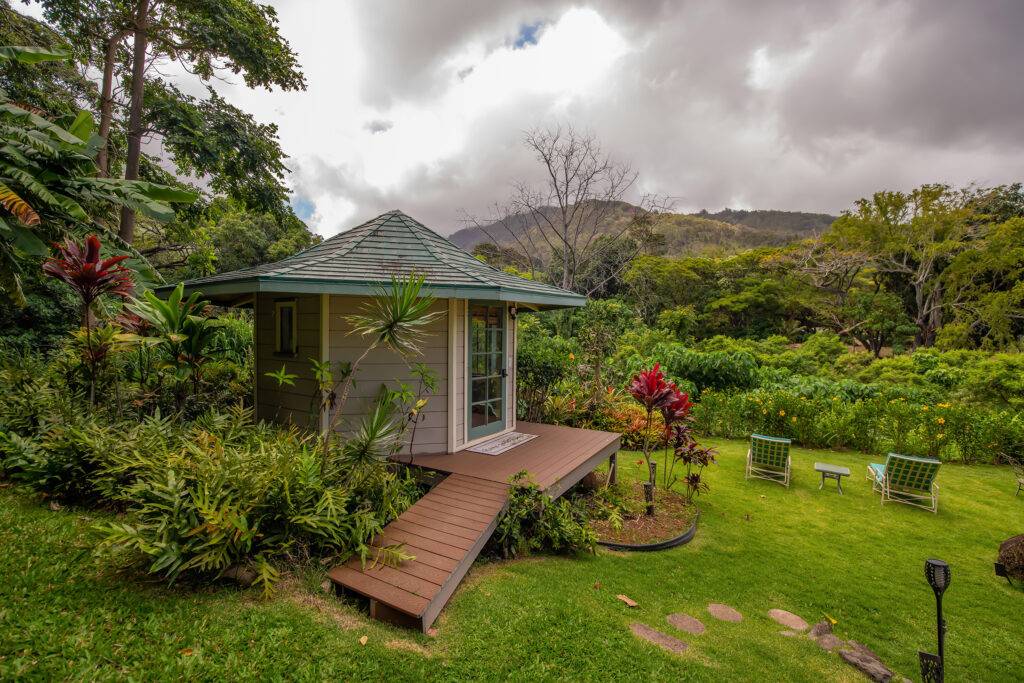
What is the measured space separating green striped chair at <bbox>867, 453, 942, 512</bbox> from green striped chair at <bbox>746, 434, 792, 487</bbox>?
126cm

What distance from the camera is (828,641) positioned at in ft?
11.3

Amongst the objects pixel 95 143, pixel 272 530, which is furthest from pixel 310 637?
pixel 95 143

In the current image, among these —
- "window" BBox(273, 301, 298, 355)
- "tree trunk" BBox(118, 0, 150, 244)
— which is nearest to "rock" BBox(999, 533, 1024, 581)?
"window" BBox(273, 301, 298, 355)

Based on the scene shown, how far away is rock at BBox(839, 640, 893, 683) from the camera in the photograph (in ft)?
9.87

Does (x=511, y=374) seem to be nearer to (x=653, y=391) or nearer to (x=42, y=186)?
(x=653, y=391)

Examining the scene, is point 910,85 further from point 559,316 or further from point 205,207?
point 205,207

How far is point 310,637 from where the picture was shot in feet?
8.83

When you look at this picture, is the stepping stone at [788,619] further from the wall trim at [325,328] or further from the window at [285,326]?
the window at [285,326]

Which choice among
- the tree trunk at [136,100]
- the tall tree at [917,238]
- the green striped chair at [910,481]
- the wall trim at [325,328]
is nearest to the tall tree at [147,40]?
the tree trunk at [136,100]

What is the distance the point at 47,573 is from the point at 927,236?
2527 centimetres

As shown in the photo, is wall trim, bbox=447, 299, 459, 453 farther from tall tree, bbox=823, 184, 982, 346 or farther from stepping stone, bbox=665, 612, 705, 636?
tall tree, bbox=823, 184, 982, 346

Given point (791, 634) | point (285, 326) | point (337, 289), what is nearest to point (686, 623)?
point (791, 634)

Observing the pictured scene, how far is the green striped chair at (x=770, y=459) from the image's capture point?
281 inches

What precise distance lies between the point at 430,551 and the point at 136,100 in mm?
10924
